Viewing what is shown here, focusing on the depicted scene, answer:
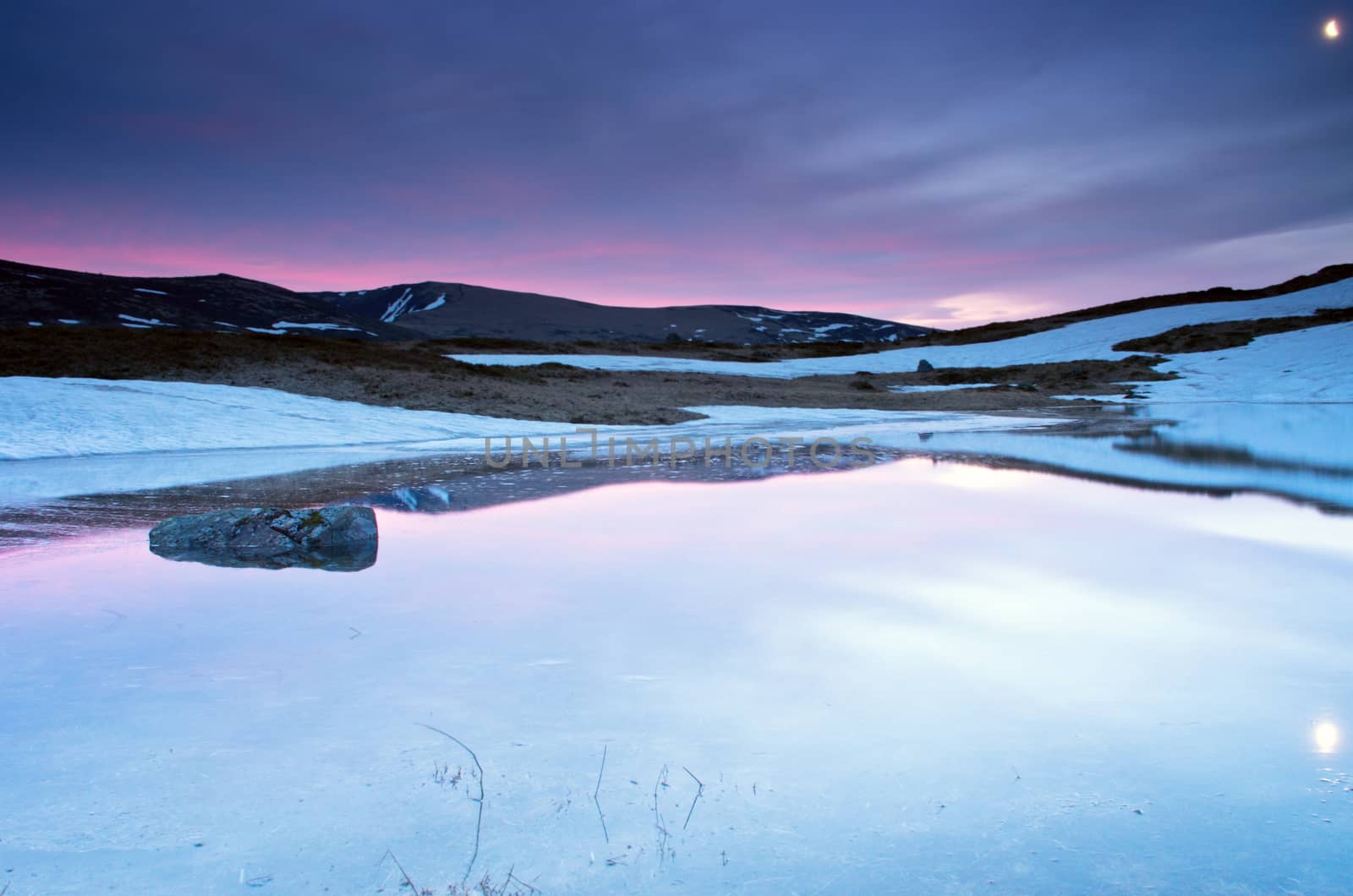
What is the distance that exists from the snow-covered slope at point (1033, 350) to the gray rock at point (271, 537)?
1699 inches

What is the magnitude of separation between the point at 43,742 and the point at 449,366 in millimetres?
29198

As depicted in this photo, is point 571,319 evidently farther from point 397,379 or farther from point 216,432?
point 216,432

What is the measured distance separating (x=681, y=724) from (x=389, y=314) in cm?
15219

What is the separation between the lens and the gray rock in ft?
21.0

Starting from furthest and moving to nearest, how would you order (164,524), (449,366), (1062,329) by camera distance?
(1062,329), (449,366), (164,524)

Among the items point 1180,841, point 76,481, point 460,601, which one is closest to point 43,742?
point 460,601

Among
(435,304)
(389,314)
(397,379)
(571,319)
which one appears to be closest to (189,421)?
(397,379)

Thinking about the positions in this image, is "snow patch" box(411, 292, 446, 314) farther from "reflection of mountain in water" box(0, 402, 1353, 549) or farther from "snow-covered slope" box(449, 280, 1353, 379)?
"reflection of mountain in water" box(0, 402, 1353, 549)

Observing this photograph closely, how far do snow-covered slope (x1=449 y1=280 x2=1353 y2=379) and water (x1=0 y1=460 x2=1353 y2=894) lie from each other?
44.5 metres

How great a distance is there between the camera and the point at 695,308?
517ft

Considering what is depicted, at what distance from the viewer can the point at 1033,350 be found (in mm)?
58562

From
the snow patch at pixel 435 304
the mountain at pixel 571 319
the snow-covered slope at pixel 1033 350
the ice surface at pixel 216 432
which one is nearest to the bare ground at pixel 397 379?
the ice surface at pixel 216 432

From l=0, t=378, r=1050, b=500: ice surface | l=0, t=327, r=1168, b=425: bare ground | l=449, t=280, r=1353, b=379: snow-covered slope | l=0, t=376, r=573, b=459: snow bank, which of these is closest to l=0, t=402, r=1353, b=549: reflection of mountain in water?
l=0, t=378, r=1050, b=500: ice surface

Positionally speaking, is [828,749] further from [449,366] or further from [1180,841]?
[449,366]
